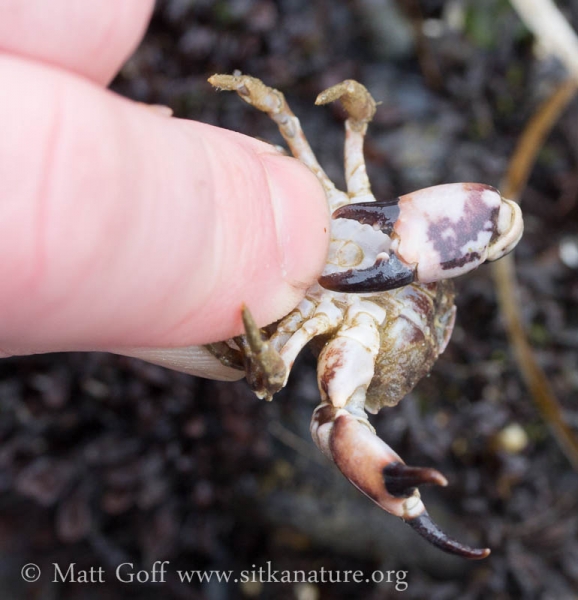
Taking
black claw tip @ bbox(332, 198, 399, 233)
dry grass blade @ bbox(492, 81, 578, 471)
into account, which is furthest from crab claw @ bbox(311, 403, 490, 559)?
dry grass blade @ bbox(492, 81, 578, 471)

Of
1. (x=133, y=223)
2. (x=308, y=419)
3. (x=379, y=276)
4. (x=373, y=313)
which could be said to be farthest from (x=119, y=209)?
(x=308, y=419)

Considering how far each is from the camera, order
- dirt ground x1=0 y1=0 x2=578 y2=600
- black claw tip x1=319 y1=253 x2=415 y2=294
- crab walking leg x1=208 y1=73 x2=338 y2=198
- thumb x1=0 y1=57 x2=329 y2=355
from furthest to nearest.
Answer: dirt ground x1=0 y1=0 x2=578 y2=600 → crab walking leg x1=208 y1=73 x2=338 y2=198 → black claw tip x1=319 y1=253 x2=415 y2=294 → thumb x1=0 y1=57 x2=329 y2=355

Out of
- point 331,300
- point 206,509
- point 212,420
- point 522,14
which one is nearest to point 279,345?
point 331,300

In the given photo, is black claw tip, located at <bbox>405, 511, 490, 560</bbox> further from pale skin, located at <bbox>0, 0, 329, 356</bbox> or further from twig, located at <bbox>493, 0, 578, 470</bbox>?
twig, located at <bbox>493, 0, 578, 470</bbox>

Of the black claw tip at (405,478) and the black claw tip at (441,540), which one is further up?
the black claw tip at (405,478)

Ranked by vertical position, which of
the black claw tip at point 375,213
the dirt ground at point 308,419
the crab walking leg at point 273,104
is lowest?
the dirt ground at point 308,419

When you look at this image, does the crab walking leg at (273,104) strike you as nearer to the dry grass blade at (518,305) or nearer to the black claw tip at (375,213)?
the black claw tip at (375,213)

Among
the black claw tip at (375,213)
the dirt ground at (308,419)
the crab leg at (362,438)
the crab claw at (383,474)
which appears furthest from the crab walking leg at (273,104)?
the dirt ground at (308,419)
